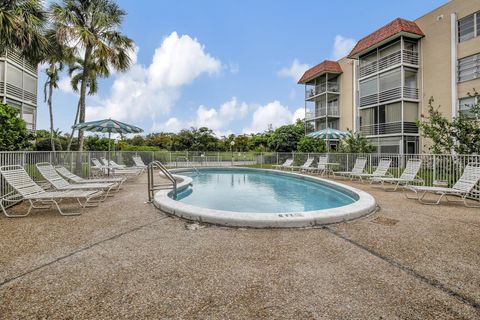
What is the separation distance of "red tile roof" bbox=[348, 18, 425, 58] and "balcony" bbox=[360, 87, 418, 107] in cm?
364

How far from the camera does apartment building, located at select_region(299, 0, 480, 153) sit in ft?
51.2

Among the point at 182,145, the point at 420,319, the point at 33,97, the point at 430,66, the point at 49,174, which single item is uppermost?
the point at 430,66

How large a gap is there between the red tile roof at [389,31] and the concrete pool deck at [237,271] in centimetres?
1765

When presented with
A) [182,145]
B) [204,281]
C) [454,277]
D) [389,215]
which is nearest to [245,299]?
[204,281]

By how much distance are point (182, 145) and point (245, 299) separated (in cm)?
3167

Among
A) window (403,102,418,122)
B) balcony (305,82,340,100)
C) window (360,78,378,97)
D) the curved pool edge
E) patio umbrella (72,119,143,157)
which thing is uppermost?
balcony (305,82,340,100)

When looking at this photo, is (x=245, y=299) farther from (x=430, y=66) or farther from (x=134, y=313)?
(x=430, y=66)

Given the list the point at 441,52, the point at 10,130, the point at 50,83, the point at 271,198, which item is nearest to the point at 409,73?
the point at 441,52

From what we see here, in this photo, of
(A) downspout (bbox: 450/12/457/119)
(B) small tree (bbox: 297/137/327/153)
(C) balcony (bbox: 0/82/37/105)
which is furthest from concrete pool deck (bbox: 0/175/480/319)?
(C) balcony (bbox: 0/82/37/105)

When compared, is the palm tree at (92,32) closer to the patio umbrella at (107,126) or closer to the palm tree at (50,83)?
the patio umbrella at (107,126)

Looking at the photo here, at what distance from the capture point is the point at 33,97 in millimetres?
20891

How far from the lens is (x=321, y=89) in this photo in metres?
26.2

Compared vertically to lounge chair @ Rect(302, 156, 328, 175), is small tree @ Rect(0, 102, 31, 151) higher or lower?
higher

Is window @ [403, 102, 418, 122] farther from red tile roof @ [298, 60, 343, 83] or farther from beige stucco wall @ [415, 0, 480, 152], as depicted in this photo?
red tile roof @ [298, 60, 343, 83]
